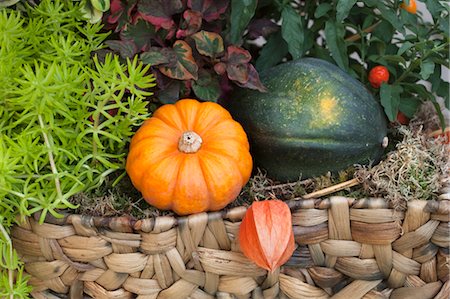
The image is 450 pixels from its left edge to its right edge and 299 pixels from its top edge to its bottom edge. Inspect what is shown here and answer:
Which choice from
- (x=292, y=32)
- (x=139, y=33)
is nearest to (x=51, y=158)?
(x=139, y=33)

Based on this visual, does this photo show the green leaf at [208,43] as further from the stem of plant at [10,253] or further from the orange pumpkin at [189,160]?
the stem of plant at [10,253]

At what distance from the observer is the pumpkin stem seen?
0.96 metres

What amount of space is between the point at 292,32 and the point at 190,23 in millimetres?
213

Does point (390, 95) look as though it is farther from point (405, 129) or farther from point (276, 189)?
point (276, 189)

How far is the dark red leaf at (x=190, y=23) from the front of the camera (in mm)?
1040

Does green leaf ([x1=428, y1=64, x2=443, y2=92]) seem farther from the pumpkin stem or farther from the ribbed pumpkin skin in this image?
the pumpkin stem

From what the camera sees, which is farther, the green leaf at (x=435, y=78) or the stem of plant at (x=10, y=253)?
the green leaf at (x=435, y=78)

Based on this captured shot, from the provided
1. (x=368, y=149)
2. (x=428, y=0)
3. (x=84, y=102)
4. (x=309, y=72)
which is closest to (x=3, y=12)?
(x=84, y=102)

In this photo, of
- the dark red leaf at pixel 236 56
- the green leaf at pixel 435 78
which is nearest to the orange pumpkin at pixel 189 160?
the dark red leaf at pixel 236 56

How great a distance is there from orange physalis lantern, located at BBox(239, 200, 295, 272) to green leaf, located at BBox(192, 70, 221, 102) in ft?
0.83

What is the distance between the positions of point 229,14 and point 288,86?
0.19 meters

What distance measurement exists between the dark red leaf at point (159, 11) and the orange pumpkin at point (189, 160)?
146 mm

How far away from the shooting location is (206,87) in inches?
42.7

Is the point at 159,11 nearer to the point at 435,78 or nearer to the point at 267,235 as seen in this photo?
the point at 267,235
